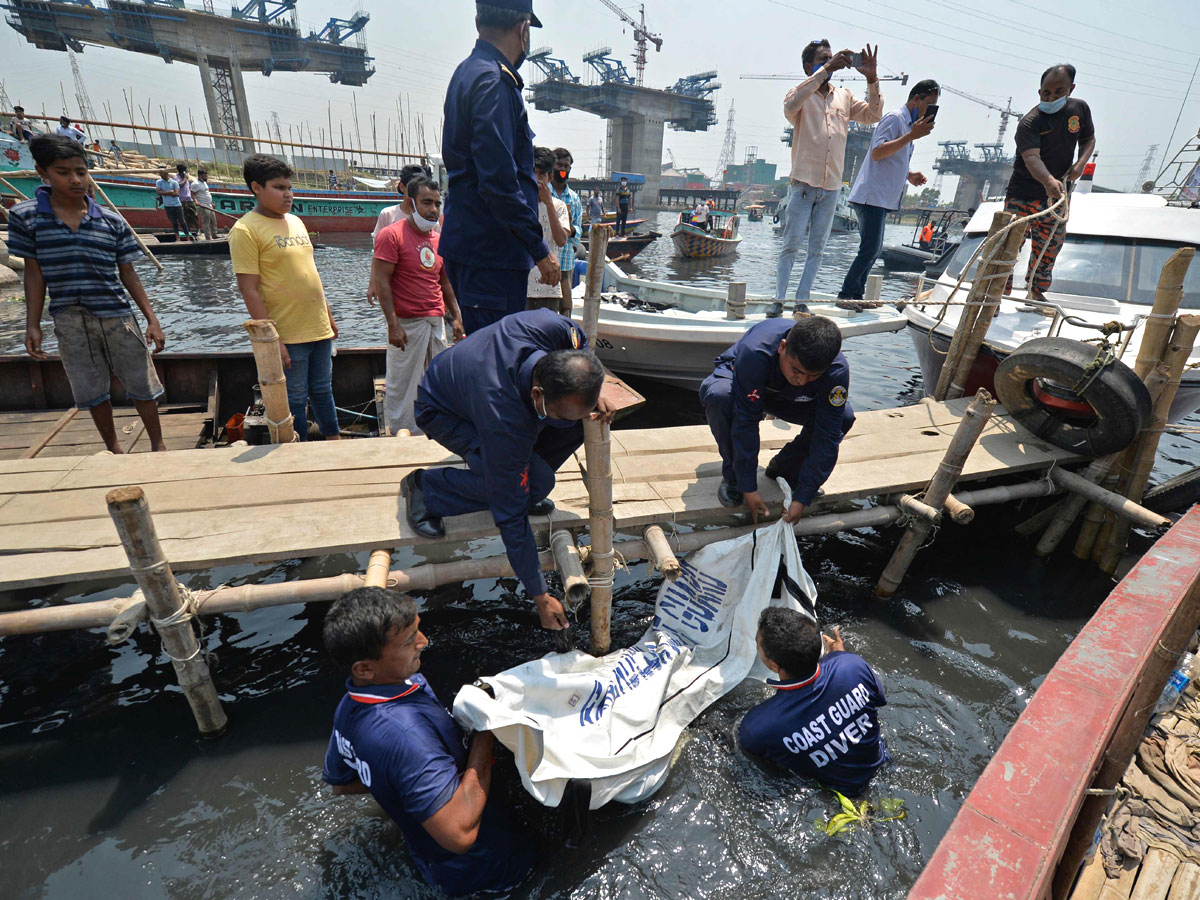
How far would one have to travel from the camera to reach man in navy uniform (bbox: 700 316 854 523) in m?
3.08

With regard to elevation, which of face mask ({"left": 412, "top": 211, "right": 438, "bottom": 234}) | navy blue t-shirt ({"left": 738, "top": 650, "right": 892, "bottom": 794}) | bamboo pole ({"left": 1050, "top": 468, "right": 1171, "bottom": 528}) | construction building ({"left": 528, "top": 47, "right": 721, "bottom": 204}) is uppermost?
construction building ({"left": 528, "top": 47, "right": 721, "bottom": 204})

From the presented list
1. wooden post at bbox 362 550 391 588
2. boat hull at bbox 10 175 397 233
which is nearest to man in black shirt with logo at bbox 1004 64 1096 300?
wooden post at bbox 362 550 391 588

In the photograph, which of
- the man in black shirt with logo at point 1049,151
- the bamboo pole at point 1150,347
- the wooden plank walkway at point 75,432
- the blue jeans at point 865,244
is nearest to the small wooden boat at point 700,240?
the blue jeans at point 865,244

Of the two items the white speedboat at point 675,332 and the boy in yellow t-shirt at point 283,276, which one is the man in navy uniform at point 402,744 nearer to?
the boy in yellow t-shirt at point 283,276

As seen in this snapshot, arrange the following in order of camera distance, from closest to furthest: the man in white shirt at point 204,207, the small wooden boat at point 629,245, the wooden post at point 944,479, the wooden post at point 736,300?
the wooden post at point 944,479 < the wooden post at point 736,300 < the man in white shirt at point 204,207 < the small wooden boat at point 629,245

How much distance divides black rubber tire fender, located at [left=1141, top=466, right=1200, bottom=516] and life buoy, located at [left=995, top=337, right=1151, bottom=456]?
98 cm

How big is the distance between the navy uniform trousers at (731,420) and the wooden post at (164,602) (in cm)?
289

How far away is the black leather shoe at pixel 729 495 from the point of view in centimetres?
371

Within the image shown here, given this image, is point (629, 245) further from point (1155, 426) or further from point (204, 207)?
point (1155, 426)

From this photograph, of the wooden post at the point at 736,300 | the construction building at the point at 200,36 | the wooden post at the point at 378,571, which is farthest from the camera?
the construction building at the point at 200,36

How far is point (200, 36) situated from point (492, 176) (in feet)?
196

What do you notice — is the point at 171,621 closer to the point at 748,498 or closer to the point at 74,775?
the point at 74,775

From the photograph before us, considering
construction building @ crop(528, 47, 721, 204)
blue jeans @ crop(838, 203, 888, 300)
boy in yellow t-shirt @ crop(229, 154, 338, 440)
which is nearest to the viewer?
boy in yellow t-shirt @ crop(229, 154, 338, 440)

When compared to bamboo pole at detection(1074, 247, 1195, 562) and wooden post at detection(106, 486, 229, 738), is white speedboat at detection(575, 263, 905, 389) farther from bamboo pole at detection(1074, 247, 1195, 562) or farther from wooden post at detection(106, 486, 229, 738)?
wooden post at detection(106, 486, 229, 738)
